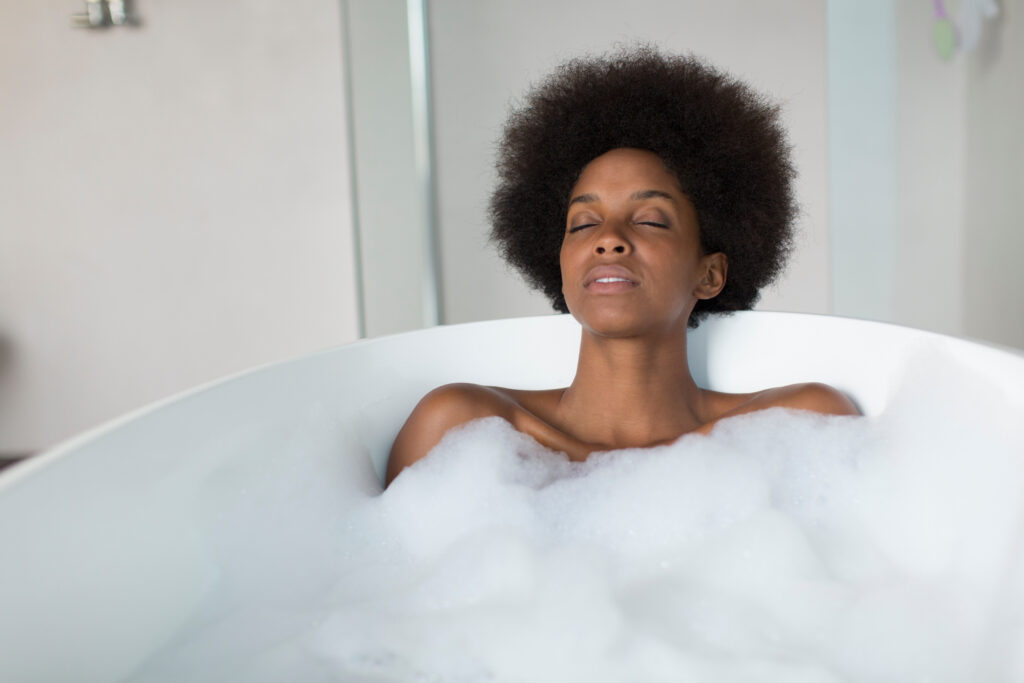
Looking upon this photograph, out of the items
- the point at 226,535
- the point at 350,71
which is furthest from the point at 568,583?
the point at 350,71

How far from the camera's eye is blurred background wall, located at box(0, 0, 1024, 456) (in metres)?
2.35

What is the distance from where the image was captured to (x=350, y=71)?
2715 mm

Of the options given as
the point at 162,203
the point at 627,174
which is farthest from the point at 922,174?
the point at 162,203

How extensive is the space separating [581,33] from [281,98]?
98cm

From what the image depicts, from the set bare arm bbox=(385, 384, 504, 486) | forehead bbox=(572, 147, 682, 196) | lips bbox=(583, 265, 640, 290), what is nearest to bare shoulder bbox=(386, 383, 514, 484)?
bare arm bbox=(385, 384, 504, 486)

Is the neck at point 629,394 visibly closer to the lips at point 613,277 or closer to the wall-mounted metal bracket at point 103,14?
the lips at point 613,277

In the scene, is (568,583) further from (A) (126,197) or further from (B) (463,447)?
(A) (126,197)

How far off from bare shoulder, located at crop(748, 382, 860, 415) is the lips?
262mm

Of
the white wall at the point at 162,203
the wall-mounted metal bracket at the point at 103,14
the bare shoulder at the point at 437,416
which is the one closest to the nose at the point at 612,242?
the bare shoulder at the point at 437,416

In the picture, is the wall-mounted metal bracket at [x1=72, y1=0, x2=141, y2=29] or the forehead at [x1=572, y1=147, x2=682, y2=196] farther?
the wall-mounted metal bracket at [x1=72, y1=0, x2=141, y2=29]

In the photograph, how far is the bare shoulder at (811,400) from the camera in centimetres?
127

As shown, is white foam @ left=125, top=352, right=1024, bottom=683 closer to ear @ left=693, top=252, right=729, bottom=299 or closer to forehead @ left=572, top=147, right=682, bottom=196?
ear @ left=693, top=252, right=729, bottom=299

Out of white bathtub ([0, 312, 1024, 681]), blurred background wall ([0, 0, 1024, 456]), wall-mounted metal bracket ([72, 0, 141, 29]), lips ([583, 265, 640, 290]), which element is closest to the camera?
white bathtub ([0, 312, 1024, 681])

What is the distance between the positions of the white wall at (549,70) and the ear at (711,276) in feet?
4.14
